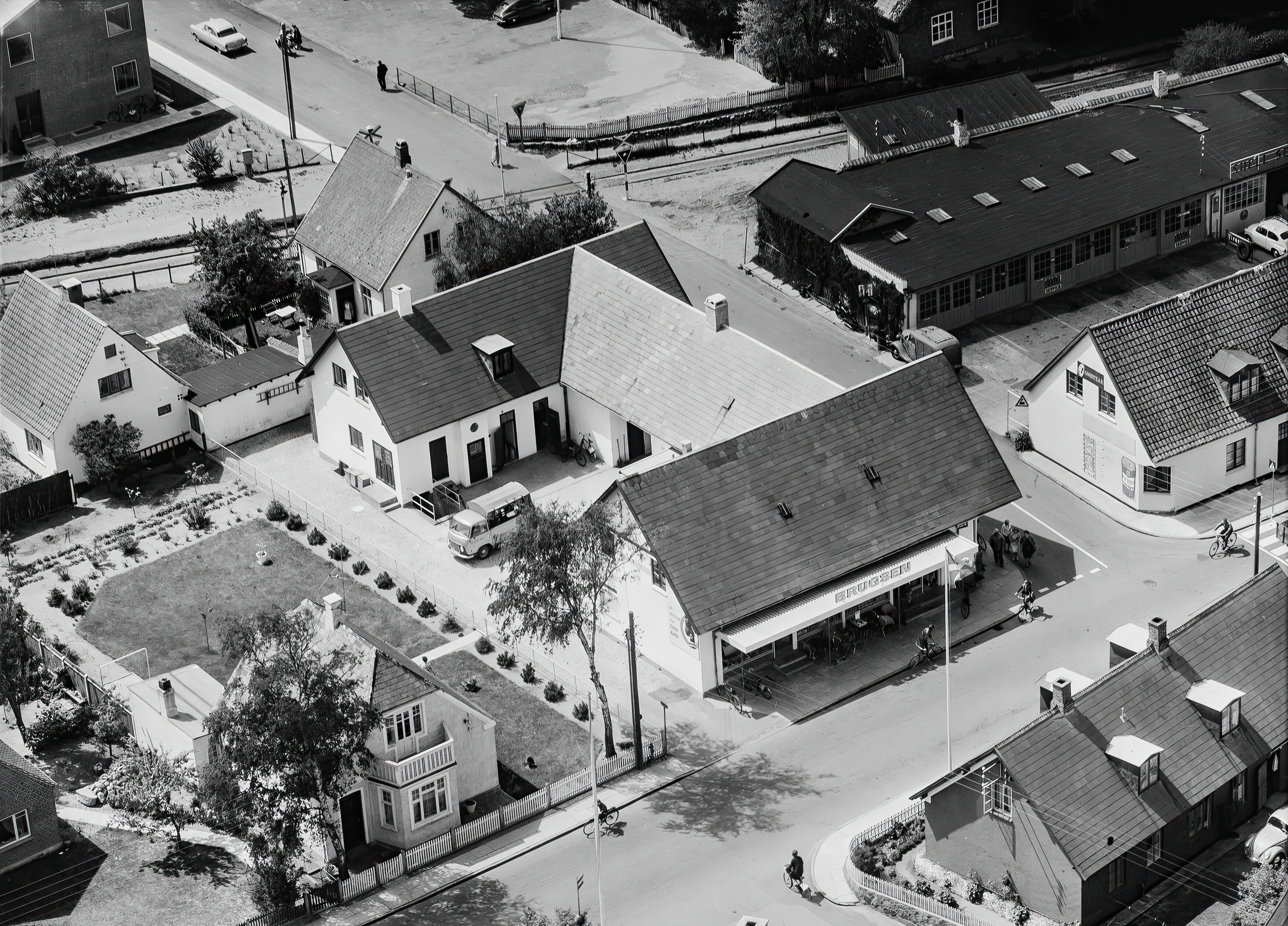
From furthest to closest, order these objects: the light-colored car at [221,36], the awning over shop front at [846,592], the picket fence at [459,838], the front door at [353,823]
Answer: the light-colored car at [221,36] < the awning over shop front at [846,592] < the front door at [353,823] < the picket fence at [459,838]

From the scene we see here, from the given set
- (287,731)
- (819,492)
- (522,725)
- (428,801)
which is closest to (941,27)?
(819,492)

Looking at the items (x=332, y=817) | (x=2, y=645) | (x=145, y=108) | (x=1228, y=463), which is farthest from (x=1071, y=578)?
(x=145, y=108)

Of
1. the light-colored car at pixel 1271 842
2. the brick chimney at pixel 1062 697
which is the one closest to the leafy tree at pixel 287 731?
the brick chimney at pixel 1062 697

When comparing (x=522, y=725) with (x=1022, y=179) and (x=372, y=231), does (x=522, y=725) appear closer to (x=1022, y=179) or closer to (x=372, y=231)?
(x=372, y=231)

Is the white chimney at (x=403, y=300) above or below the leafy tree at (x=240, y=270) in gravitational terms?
above

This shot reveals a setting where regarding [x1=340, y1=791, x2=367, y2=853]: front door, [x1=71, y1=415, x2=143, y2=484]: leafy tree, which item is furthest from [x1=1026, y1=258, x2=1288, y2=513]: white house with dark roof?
[x1=71, y1=415, x2=143, y2=484]: leafy tree

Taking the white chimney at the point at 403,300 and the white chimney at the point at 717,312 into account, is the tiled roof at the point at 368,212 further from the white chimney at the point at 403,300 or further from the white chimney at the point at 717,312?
the white chimney at the point at 717,312
